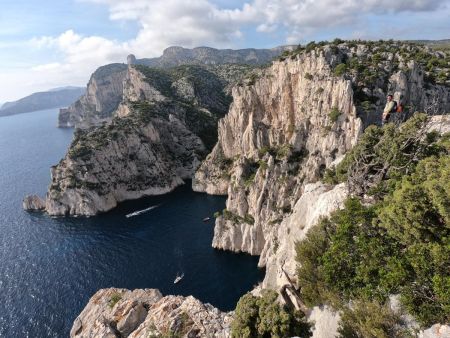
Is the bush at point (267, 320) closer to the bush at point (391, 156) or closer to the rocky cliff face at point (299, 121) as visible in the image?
the bush at point (391, 156)

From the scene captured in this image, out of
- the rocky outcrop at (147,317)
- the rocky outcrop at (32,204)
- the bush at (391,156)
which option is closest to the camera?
the bush at (391,156)

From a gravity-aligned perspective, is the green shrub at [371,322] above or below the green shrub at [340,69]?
below

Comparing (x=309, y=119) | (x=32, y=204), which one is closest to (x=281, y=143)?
(x=309, y=119)

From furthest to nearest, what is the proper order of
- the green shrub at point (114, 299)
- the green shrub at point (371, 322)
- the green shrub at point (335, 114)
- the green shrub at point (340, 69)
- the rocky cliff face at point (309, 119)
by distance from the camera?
the green shrub at point (340, 69), the green shrub at point (335, 114), the rocky cliff face at point (309, 119), the green shrub at point (114, 299), the green shrub at point (371, 322)

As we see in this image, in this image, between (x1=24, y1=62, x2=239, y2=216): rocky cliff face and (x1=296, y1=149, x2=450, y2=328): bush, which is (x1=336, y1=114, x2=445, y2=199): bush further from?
(x1=24, y1=62, x2=239, y2=216): rocky cliff face

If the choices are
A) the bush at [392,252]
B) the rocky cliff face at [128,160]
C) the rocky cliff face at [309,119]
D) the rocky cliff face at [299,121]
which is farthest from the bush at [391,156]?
the rocky cliff face at [128,160]

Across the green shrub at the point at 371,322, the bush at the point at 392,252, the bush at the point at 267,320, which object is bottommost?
the bush at the point at 267,320

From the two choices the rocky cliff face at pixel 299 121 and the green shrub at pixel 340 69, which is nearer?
the rocky cliff face at pixel 299 121

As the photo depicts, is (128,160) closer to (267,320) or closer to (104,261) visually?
(104,261)
